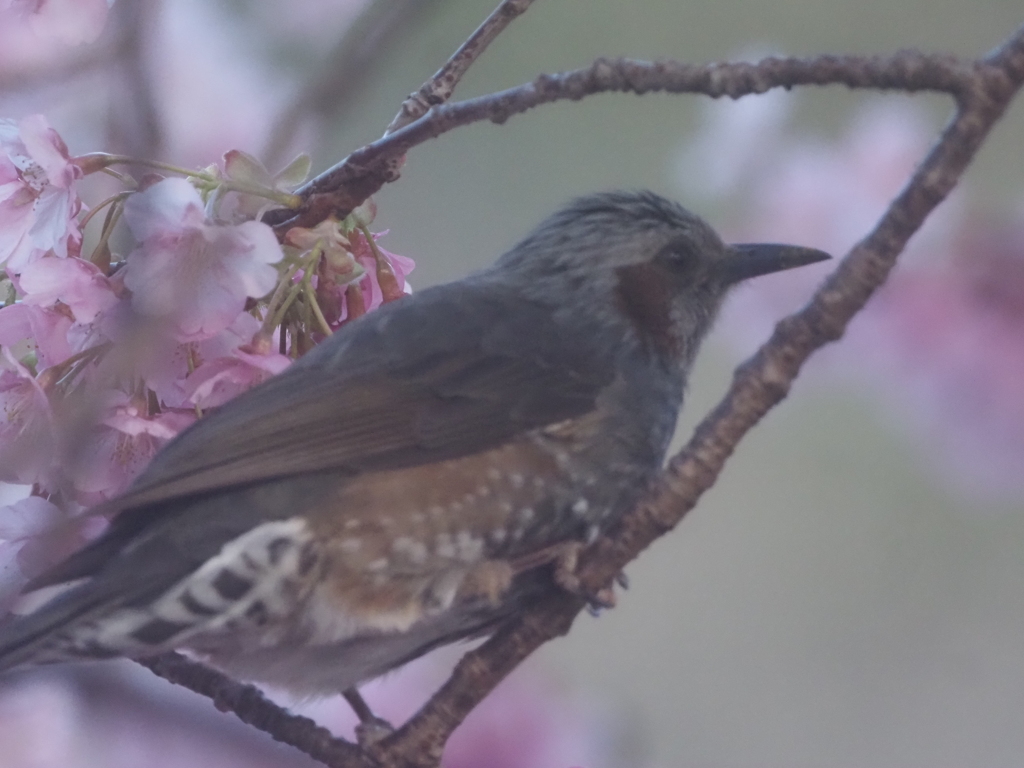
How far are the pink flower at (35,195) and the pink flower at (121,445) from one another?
0.49 feet

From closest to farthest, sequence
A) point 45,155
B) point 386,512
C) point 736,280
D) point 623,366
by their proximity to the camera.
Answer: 1. point 45,155
2. point 386,512
3. point 623,366
4. point 736,280

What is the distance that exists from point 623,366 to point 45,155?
0.66 m

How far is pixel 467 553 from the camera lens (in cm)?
117

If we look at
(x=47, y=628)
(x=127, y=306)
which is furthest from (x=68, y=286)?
(x=47, y=628)

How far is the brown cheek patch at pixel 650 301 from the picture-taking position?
1456 mm

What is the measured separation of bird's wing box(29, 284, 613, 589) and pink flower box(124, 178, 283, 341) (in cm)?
11

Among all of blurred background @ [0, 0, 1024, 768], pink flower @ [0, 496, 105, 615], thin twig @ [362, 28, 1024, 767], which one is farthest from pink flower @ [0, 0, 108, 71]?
thin twig @ [362, 28, 1024, 767]

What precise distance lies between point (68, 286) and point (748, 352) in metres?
1.21

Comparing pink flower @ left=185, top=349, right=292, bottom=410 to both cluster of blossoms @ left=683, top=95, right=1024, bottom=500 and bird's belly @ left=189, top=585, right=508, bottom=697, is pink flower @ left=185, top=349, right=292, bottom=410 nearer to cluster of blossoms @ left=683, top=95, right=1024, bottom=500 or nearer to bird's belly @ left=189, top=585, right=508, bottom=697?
bird's belly @ left=189, top=585, right=508, bottom=697

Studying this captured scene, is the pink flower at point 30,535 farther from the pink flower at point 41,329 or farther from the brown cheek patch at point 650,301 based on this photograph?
the brown cheek patch at point 650,301

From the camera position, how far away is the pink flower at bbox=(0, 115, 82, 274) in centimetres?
105

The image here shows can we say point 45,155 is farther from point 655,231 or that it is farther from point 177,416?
point 655,231

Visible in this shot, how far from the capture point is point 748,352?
1963 millimetres

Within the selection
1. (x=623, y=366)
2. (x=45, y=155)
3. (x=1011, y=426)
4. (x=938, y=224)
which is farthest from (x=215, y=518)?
(x=1011, y=426)
